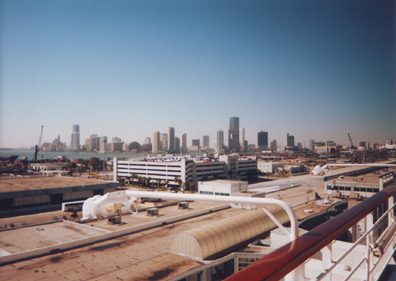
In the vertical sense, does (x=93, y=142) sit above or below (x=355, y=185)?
above

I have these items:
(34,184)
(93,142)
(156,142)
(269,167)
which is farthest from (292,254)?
(93,142)

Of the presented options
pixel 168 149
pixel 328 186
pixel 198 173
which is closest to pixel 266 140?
pixel 168 149

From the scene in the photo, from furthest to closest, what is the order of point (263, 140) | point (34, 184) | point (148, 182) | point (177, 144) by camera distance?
point (177, 144), point (263, 140), point (148, 182), point (34, 184)

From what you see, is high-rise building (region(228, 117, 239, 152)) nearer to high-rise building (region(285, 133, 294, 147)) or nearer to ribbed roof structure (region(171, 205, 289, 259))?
high-rise building (region(285, 133, 294, 147))

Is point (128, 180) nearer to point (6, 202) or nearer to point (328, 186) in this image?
point (6, 202)

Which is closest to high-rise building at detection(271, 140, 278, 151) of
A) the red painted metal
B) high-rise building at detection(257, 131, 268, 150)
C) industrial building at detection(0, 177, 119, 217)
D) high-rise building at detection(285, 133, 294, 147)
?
high-rise building at detection(257, 131, 268, 150)

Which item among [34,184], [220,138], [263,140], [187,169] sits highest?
[220,138]

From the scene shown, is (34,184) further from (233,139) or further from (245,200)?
(233,139)
